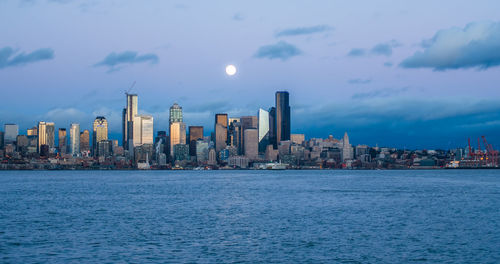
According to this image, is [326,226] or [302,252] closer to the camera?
[302,252]

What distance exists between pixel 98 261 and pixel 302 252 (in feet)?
52.0

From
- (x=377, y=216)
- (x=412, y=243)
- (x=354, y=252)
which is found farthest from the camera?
(x=377, y=216)

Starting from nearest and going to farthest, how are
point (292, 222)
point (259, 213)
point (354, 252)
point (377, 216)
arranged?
1. point (354, 252)
2. point (292, 222)
3. point (377, 216)
4. point (259, 213)

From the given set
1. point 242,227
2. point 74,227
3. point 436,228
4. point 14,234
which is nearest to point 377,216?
point 436,228

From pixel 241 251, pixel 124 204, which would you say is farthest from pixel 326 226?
pixel 124 204

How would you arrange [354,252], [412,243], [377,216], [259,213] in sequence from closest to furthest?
[354,252]
[412,243]
[377,216]
[259,213]

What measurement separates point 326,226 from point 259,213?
16.4m

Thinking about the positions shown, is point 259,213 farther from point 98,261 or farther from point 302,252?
point 98,261

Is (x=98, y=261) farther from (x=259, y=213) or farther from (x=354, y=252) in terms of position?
(x=259, y=213)

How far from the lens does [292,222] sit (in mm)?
62594

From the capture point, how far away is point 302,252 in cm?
4347

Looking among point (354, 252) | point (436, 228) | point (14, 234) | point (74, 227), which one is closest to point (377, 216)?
point (436, 228)

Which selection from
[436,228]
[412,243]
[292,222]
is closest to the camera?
[412,243]

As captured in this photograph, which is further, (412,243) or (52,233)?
(52,233)
